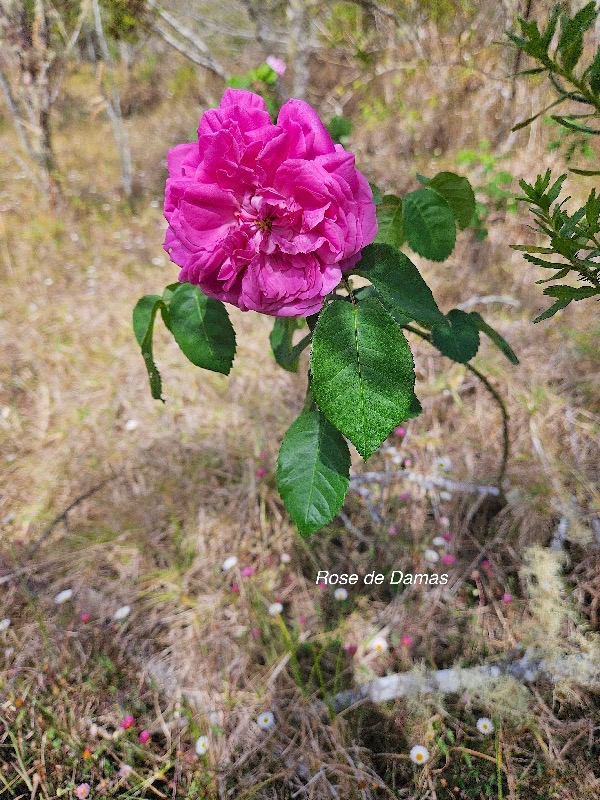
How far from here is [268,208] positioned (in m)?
0.59

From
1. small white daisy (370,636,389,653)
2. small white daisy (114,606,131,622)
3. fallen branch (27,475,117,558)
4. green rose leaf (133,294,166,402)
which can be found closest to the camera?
green rose leaf (133,294,166,402)

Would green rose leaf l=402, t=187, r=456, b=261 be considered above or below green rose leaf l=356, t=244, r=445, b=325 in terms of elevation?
above

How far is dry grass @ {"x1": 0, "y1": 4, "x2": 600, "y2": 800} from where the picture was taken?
3.79ft

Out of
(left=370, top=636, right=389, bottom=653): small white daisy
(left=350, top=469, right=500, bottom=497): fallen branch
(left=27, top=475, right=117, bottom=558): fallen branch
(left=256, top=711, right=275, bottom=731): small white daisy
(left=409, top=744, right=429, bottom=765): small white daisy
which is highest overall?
(left=350, top=469, right=500, bottom=497): fallen branch

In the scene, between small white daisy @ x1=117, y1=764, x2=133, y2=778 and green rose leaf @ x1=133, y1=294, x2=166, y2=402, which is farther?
small white daisy @ x1=117, y1=764, x2=133, y2=778

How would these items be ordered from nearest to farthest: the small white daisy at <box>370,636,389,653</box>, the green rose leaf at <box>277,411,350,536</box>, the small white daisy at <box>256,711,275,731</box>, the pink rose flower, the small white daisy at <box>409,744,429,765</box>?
the pink rose flower → the green rose leaf at <box>277,411,350,536</box> → the small white daisy at <box>409,744,429,765</box> → the small white daisy at <box>256,711,275,731</box> → the small white daisy at <box>370,636,389,653</box>

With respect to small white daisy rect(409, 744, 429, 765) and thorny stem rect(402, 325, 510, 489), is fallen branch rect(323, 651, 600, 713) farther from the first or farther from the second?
thorny stem rect(402, 325, 510, 489)

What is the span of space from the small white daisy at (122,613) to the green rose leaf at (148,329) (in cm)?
89

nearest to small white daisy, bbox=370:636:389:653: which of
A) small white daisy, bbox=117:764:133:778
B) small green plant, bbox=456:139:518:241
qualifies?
small white daisy, bbox=117:764:133:778

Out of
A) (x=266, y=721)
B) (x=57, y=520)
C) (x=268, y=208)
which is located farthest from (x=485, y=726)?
(x=57, y=520)

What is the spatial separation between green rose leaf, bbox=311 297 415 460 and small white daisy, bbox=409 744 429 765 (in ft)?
3.01

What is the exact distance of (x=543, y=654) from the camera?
3.99 feet

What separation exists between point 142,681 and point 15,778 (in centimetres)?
32

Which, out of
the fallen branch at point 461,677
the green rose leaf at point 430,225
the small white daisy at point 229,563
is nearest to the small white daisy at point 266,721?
the fallen branch at point 461,677
